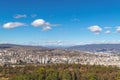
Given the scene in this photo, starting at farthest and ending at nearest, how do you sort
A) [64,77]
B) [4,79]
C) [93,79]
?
[4,79]
[64,77]
[93,79]

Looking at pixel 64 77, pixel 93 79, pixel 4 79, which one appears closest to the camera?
pixel 93 79

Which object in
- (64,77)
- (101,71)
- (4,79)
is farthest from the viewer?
(101,71)

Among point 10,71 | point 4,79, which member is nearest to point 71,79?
point 4,79

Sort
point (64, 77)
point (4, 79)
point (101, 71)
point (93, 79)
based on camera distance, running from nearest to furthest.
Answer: point (93, 79) < point (64, 77) < point (4, 79) < point (101, 71)

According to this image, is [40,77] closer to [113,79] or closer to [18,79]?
[18,79]

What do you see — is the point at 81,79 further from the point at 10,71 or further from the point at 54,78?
the point at 10,71

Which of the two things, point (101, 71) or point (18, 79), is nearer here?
point (18, 79)

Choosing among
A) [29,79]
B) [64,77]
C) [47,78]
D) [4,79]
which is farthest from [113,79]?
[4,79]

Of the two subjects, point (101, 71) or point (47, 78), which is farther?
point (101, 71)
